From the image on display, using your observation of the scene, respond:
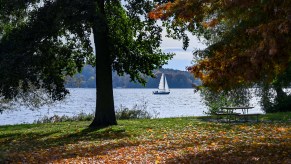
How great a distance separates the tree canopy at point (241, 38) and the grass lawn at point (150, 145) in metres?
1.90

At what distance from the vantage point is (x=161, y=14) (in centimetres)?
1112

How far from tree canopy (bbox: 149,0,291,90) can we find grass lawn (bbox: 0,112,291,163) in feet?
6.23

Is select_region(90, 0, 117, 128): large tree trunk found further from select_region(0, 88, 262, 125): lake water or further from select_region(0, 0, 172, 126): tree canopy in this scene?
select_region(0, 88, 262, 125): lake water

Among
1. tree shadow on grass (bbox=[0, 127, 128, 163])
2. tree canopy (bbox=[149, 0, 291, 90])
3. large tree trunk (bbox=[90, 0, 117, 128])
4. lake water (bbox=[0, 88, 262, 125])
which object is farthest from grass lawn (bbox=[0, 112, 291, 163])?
lake water (bbox=[0, 88, 262, 125])

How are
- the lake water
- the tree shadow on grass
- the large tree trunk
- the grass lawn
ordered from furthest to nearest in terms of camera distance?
the lake water < the large tree trunk < the tree shadow on grass < the grass lawn

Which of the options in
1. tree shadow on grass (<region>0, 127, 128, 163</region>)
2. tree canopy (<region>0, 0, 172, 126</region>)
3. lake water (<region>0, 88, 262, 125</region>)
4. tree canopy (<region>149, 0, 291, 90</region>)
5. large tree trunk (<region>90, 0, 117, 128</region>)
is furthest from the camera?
lake water (<region>0, 88, 262, 125</region>)

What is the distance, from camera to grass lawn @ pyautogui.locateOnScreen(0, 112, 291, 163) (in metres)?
10.2

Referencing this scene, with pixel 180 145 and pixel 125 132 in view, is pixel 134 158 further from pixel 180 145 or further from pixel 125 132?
pixel 125 132

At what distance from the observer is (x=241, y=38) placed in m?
9.90

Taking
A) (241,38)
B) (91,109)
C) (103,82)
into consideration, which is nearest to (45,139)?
(103,82)

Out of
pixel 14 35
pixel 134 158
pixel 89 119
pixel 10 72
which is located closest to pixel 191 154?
pixel 134 158

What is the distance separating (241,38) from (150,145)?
4.68m

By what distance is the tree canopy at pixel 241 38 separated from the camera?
779 cm

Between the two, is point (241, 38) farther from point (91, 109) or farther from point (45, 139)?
point (91, 109)
